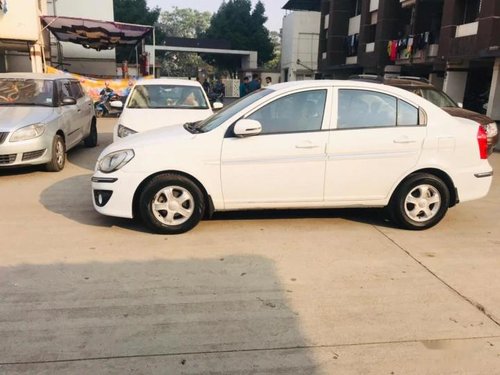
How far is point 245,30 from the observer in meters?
56.4

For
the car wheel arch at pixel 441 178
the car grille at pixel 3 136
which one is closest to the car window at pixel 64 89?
the car grille at pixel 3 136

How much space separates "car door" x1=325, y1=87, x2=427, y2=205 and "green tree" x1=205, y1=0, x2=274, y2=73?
52374 mm

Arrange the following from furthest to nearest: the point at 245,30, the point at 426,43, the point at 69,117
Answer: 1. the point at 245,30
2. the point at 426,43
3. the point at 69,117

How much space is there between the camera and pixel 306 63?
45.0m

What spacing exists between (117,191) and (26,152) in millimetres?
3263

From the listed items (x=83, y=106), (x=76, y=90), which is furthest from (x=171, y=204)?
(x=76, y=90)

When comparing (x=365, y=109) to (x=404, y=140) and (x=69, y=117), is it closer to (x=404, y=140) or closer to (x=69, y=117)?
(x=404, y=140)

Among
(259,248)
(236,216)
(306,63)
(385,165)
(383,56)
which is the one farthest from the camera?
(306,63)

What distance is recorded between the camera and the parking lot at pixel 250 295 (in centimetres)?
292

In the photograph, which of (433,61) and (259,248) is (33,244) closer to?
(259,248)

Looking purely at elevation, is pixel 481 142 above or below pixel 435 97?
below

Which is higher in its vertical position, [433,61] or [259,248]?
[433,61]

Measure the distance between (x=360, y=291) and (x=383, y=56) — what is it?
27.3 m

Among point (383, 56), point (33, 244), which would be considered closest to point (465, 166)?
point (33, 244)
